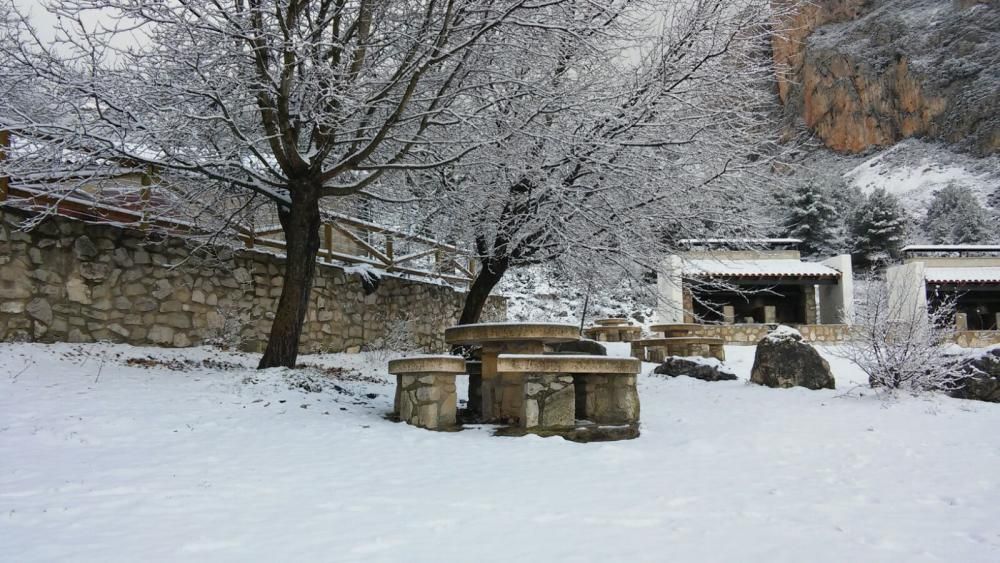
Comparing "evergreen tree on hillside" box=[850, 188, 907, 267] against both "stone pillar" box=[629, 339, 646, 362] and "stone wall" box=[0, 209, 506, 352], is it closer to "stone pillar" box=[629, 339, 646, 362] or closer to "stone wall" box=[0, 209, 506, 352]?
"stone pillar" box=[629, 339, 646, 362]

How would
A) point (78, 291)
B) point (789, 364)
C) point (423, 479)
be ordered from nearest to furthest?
1. point (423, 479)
2. point (78, 291)
3. point (789, 364)

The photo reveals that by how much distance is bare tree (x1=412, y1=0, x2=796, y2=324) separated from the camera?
736 centimetres

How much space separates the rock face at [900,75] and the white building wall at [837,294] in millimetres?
23575

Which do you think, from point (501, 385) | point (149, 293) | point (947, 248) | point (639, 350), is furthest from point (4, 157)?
point (947, 248)

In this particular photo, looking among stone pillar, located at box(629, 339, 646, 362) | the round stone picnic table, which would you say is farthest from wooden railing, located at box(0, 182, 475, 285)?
stone pillar, located at box(629, 339, 646, 362)

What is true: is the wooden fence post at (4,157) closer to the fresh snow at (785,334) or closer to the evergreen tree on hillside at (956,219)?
the fresh snow at (785,334)

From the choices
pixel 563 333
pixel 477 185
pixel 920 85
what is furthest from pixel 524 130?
pixel 920 85

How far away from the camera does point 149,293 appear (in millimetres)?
7980

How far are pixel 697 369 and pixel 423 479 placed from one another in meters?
6.66

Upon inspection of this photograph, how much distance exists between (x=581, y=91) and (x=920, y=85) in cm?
4741

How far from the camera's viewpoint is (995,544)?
3.00 m

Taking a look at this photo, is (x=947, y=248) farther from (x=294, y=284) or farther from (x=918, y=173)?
(x=294, y=284)

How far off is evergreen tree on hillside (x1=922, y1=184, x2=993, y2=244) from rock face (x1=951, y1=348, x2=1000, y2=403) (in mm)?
29649

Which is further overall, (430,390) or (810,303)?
(810,303)
